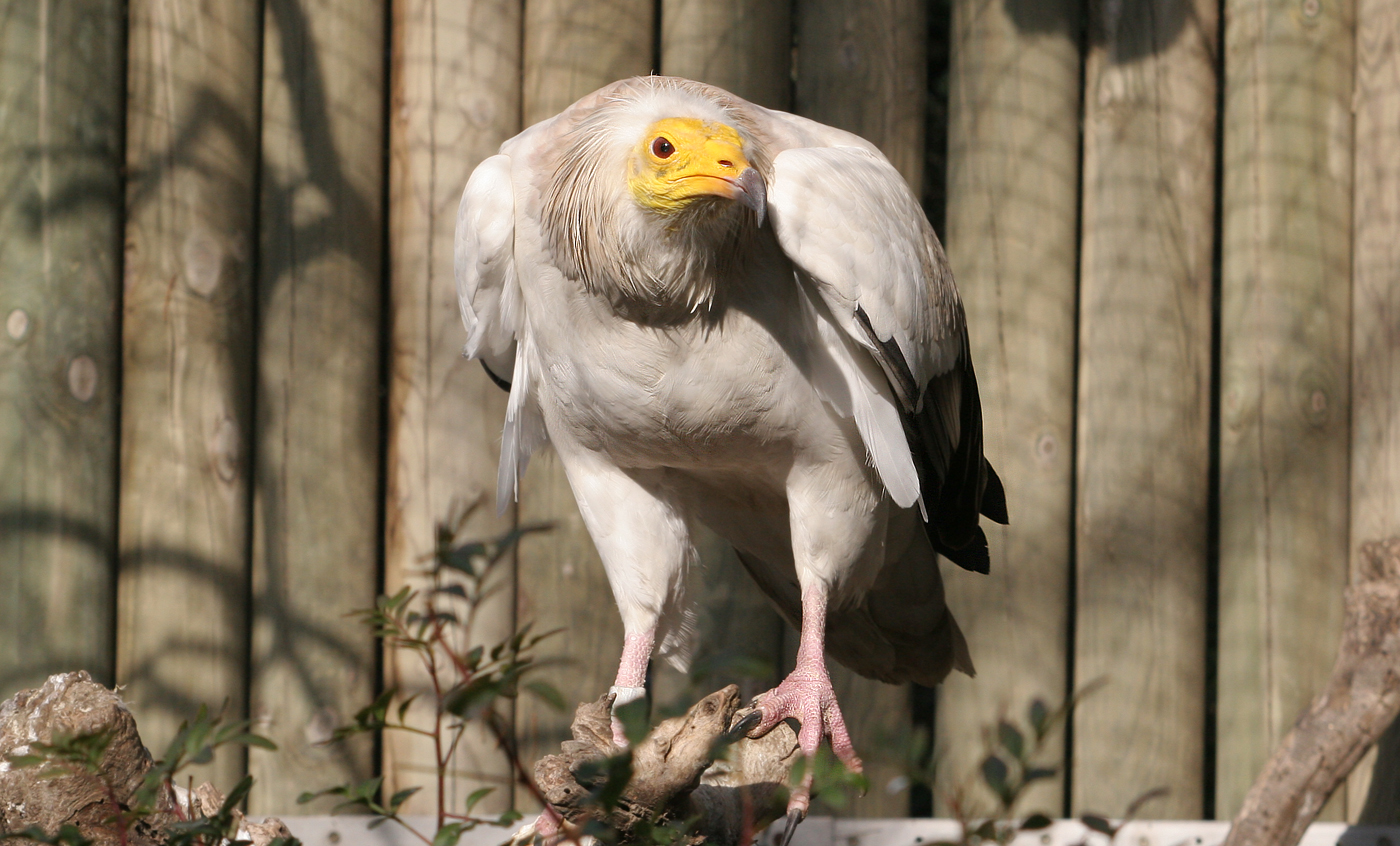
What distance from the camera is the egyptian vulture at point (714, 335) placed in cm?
222

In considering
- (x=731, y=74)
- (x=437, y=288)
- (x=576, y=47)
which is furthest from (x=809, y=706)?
(x=576, y=47)

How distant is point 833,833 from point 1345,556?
1593mm

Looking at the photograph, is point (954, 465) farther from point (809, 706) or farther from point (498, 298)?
point (498, 298)

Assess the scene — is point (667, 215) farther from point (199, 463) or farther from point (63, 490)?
point (63, 490)

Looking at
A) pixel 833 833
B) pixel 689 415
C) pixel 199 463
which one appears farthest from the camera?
pixel 199 463

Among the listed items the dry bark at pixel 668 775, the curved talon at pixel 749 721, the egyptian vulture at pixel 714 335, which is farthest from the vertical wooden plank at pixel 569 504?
the dry bark at pixel 668 775

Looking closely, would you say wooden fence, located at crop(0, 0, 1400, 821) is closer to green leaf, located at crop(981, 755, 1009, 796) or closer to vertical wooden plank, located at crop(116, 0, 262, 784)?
vertical wooden plank, located at crop(116, 0, 262, 784)

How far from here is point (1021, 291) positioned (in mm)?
3348

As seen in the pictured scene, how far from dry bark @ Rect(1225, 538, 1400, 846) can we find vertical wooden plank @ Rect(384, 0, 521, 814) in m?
1.85

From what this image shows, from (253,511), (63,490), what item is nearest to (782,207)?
(253,511)

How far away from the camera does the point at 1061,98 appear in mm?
3342

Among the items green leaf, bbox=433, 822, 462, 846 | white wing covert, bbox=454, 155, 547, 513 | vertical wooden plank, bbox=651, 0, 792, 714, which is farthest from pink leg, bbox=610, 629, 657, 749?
green leaf, bbox=433, 822, 462, 846

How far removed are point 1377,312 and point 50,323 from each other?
3447 mm

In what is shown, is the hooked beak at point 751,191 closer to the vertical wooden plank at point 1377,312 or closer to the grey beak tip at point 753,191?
the grey beak tip at point 753,191
